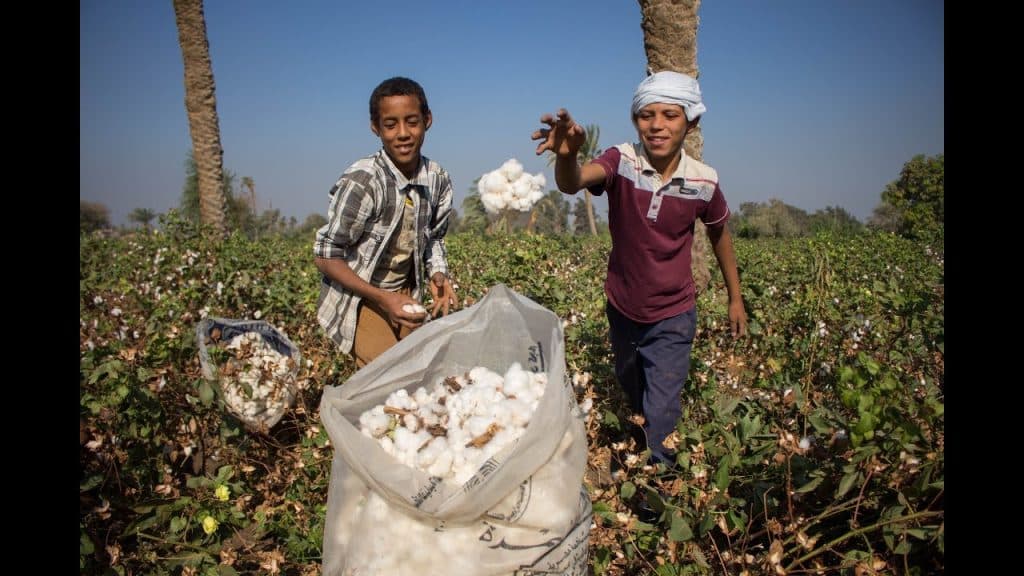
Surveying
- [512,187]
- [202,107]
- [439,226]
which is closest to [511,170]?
[512,187]

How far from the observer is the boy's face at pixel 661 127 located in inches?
83.7

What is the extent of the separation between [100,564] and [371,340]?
1.11 meters

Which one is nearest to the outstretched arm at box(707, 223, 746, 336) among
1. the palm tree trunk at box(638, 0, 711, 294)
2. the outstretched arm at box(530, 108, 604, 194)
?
the outstretched arm at box(530, 108, 604, 194)

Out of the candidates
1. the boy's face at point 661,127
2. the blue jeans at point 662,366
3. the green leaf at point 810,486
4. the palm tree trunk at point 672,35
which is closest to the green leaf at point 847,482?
the green leaf at point 810,486

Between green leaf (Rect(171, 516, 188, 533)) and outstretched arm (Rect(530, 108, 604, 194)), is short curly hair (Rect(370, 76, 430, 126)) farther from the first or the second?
green leaf (Rect(171, 516, 188, 533))

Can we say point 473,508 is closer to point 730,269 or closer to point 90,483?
point 90,483

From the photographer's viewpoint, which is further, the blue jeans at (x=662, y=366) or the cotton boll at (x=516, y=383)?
the blue jeans at (x=662, y=366)

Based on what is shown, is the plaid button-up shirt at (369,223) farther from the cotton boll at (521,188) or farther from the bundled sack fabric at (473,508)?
the cotton boll at (521,188)

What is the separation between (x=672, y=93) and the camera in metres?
2.09

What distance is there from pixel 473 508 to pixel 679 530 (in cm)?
52

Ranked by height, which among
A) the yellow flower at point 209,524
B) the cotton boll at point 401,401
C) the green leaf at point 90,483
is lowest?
the yellow flower at point 209,524

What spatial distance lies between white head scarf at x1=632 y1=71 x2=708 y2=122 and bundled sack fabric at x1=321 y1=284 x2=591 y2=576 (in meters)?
1.04

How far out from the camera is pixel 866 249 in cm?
935
